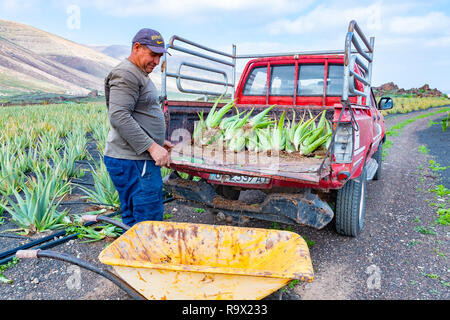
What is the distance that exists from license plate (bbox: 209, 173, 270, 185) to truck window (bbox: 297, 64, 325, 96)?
2.25m

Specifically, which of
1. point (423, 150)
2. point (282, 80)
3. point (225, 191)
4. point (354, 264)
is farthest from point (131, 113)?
point (423, 150)

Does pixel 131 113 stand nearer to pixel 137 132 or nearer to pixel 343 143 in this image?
pixel 137 132

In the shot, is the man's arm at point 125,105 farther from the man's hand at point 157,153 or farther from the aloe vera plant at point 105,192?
the aloe vera plant at point 105,192

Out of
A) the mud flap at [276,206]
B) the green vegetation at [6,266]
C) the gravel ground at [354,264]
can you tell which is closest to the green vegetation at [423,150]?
the gravel ground at [354,264]

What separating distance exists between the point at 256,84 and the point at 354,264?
10.3 ft

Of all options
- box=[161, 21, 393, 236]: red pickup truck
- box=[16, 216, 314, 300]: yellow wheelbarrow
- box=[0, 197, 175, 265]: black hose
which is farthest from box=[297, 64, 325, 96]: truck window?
box=[0, 197, 175, 265]: black hose

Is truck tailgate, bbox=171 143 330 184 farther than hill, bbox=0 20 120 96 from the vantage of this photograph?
No

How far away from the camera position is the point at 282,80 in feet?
16.5

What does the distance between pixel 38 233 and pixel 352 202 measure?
3.39 meters

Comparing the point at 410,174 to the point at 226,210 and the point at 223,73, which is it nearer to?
the point at 223,73

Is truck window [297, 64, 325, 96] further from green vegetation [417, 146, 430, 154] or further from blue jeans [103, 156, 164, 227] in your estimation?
green vegetation [417, 146, 430, 154]

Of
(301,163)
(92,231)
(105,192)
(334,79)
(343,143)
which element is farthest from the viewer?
(334,79)

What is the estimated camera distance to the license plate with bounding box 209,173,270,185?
3.03 m
